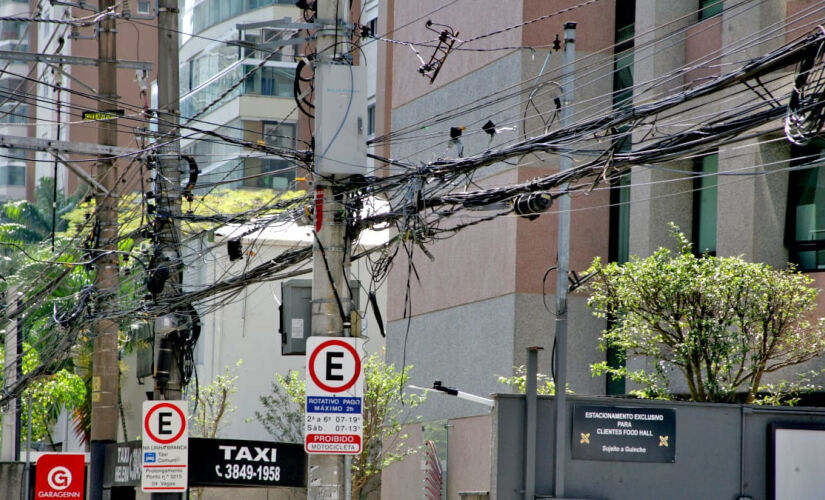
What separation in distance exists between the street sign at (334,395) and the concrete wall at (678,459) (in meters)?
1.37

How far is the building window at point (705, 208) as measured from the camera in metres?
21.5

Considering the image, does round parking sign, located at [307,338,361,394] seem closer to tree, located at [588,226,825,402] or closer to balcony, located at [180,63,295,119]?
tree, located at [588,226,825,402]

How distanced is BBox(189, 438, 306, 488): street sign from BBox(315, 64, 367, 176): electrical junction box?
437cm

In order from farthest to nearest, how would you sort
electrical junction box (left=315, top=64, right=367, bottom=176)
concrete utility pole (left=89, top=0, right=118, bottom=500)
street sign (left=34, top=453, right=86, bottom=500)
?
concrete utility pole (left=89, top=0, right=118, bottom=500)
street sign (left=34, top=453, right=86, bottom=500)
electrical junction box (left=315, top=64, right=367, bottom=176)

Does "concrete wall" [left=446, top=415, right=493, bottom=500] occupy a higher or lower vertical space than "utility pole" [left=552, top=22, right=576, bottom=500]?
lower

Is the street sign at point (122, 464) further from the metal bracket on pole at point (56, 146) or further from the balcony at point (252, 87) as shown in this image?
the balcony at point (252, 87)

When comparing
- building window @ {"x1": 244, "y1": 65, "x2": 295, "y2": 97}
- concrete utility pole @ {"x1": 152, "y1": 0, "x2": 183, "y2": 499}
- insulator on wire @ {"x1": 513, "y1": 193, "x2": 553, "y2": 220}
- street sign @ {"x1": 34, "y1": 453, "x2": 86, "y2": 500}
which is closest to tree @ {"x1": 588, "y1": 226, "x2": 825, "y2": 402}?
concrete utility pole @ {"x1": 152, "y1": 0, "x2": 183, "y2": 499}

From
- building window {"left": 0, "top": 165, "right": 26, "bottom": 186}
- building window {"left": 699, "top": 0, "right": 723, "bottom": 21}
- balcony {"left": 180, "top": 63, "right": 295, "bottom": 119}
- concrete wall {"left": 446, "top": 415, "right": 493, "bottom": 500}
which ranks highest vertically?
building window {"left": 0, "top": 165, "right": 26, "bottom": 186}

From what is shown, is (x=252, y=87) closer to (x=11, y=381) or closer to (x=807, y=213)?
(x=11, y=381)

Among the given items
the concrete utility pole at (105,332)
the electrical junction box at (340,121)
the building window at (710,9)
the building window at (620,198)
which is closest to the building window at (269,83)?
the building window at (620,198)

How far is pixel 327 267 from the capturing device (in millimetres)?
12750

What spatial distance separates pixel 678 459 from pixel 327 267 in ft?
12.3

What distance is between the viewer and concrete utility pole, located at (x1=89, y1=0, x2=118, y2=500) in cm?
1994

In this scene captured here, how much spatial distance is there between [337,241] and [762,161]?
9050mm
